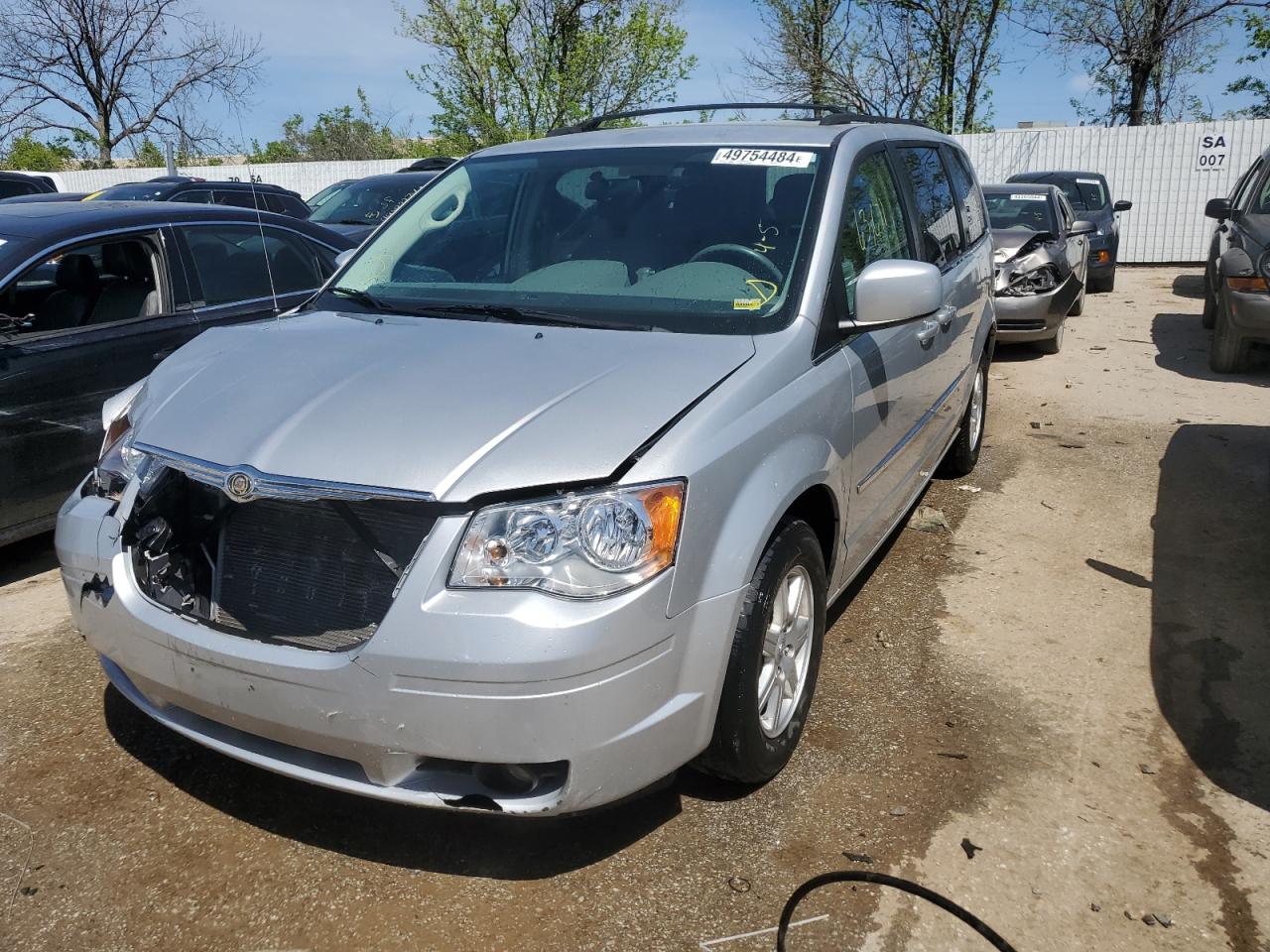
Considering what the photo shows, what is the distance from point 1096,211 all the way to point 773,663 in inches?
542

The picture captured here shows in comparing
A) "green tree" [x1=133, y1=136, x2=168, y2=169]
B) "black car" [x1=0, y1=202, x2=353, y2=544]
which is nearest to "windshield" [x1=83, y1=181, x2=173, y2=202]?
"black car" [x1=0, y1=202, x2=353, y2=544]

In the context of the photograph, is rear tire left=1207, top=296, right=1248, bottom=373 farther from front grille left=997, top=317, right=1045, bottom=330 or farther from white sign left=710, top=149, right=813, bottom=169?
white sign left=710, top=149, right=813, bottom=169

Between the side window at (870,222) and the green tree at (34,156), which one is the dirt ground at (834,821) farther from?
the green tree at (34,156)

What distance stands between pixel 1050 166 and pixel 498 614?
20.5 metres

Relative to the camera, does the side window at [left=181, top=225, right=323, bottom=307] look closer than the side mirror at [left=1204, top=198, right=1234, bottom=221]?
Yes

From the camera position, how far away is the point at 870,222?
3.82 metres

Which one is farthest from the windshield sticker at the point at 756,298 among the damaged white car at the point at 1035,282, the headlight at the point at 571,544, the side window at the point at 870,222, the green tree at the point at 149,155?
the green tree at the point at 149,155

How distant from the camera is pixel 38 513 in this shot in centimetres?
473

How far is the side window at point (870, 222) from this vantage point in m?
3.51

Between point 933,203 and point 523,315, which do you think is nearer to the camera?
point 523,315

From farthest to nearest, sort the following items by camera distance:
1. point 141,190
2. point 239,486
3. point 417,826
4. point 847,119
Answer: point 141,190 → point 847,119 → point 417,826 → point 239,486

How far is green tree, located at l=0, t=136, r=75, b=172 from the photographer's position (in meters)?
34.0

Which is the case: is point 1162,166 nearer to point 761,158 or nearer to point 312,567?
point 761,158

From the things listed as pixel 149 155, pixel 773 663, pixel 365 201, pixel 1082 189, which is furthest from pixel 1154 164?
pixel 149 155
